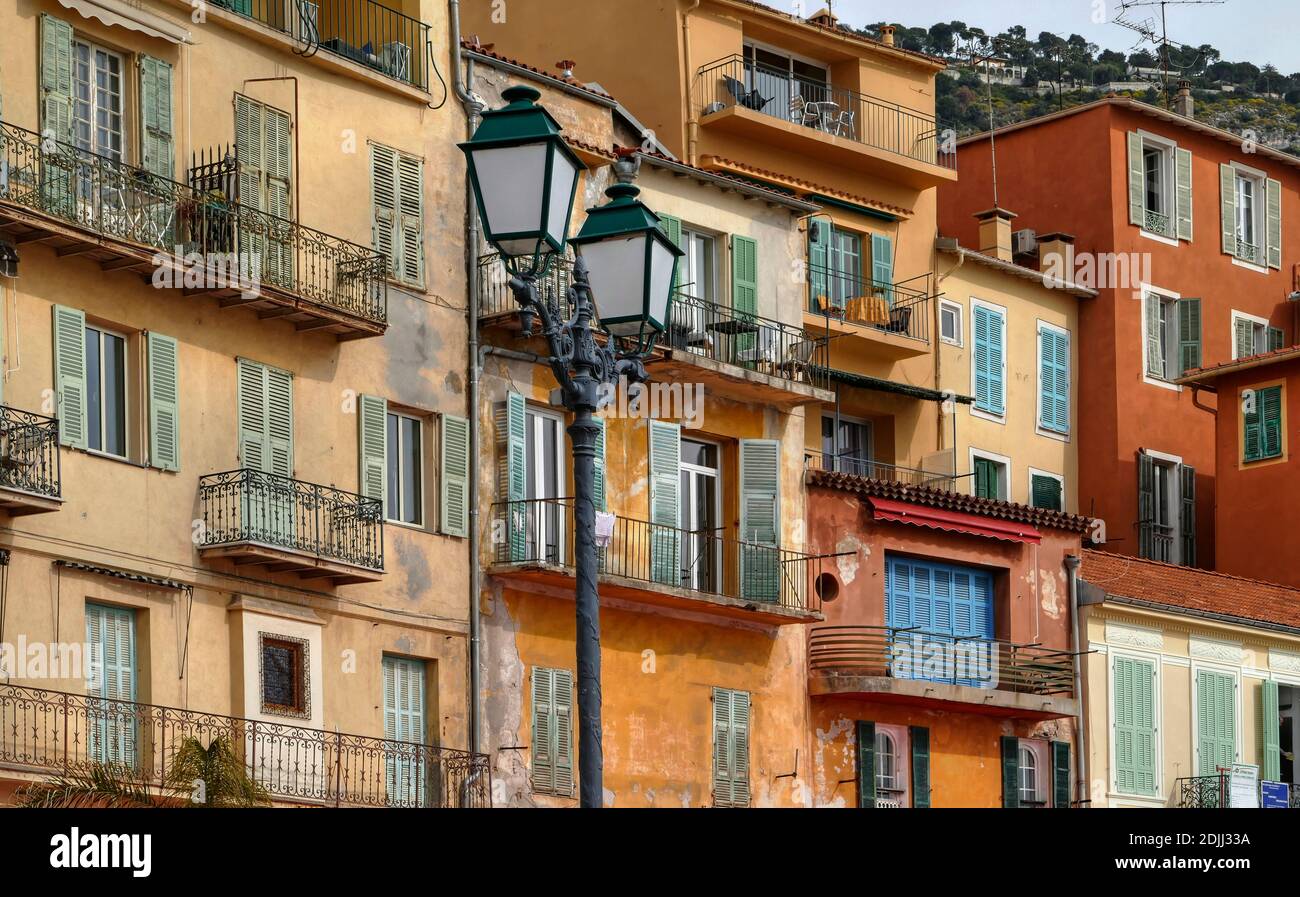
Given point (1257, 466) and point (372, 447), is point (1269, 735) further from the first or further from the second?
point (372, 447)

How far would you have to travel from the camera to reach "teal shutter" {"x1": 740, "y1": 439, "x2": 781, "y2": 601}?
3553 cm

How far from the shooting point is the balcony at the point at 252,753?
85.0ft

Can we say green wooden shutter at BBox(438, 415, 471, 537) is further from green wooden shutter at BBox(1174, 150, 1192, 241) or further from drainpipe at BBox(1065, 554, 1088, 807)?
green wooden shutter at BBox(1174, 150, 1192, 241)

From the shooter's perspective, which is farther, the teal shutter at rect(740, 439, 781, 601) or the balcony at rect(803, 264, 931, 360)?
the balcony at rect(803, 264, 931, 360)

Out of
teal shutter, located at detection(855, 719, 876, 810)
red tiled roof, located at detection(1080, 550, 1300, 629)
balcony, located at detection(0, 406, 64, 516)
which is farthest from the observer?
red tiled roof, located at detection(1080, 550, 1300, 629)

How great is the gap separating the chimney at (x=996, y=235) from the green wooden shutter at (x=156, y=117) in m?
22.6

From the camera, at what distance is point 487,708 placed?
31828 mm

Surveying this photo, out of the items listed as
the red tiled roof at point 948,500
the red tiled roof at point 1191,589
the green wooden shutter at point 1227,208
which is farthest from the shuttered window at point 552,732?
the green wooden shutter at point 1227,208

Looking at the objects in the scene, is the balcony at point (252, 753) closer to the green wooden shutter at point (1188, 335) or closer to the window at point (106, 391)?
the window at point (106, 391)

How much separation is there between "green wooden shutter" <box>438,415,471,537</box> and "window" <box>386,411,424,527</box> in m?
0.27

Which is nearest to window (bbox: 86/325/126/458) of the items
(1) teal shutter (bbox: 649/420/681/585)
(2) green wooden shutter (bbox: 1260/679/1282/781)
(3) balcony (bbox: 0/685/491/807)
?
(3) balcony (bbox: 0/685/491/807)
